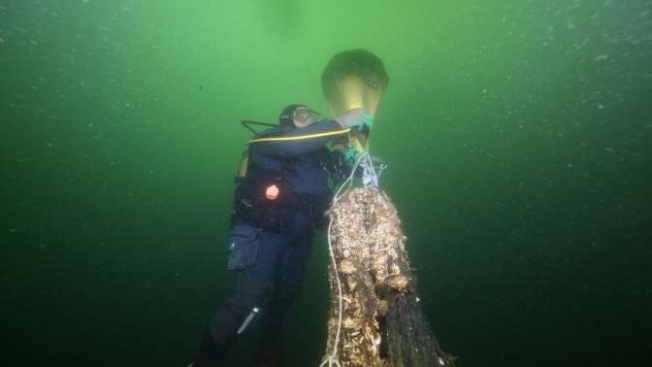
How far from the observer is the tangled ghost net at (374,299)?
1792mm

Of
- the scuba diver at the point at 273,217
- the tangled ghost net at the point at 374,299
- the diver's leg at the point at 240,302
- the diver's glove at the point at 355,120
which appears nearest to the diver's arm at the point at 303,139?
the scuba diver at the point at 273,217

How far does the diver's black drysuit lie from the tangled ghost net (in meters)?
1.11

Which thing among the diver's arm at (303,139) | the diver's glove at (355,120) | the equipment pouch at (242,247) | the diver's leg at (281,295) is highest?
the diver's glove at (355,120)

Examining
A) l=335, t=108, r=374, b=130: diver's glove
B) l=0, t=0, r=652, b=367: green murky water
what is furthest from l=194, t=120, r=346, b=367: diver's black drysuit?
l=0, t=0, r=652, b=367: green murky water

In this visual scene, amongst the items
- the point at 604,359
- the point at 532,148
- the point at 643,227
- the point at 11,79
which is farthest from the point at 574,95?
the point at 11,79

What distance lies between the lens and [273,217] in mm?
3643

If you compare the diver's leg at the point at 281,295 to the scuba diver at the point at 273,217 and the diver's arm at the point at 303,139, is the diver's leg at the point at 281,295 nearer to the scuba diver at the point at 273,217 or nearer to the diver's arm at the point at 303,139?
the scuba diver at the point at 273,217

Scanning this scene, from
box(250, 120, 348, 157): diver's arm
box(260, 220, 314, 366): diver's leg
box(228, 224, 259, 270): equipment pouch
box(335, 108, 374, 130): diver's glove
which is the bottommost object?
box(260, 220, 314, 366): diver's leg

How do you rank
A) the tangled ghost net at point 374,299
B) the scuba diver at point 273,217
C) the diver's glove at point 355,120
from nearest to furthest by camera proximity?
1. the tangled ghost net at point 374,299
2. the scuba diver at point 273,217
3. the diver's glove at point 355,120

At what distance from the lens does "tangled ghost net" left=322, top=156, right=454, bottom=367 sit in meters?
1.79

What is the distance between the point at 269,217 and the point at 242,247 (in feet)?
1.42

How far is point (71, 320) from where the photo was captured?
56.1 feet

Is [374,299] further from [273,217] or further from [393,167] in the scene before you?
[393,167]

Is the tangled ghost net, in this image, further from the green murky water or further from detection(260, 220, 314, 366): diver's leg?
the green murky water
